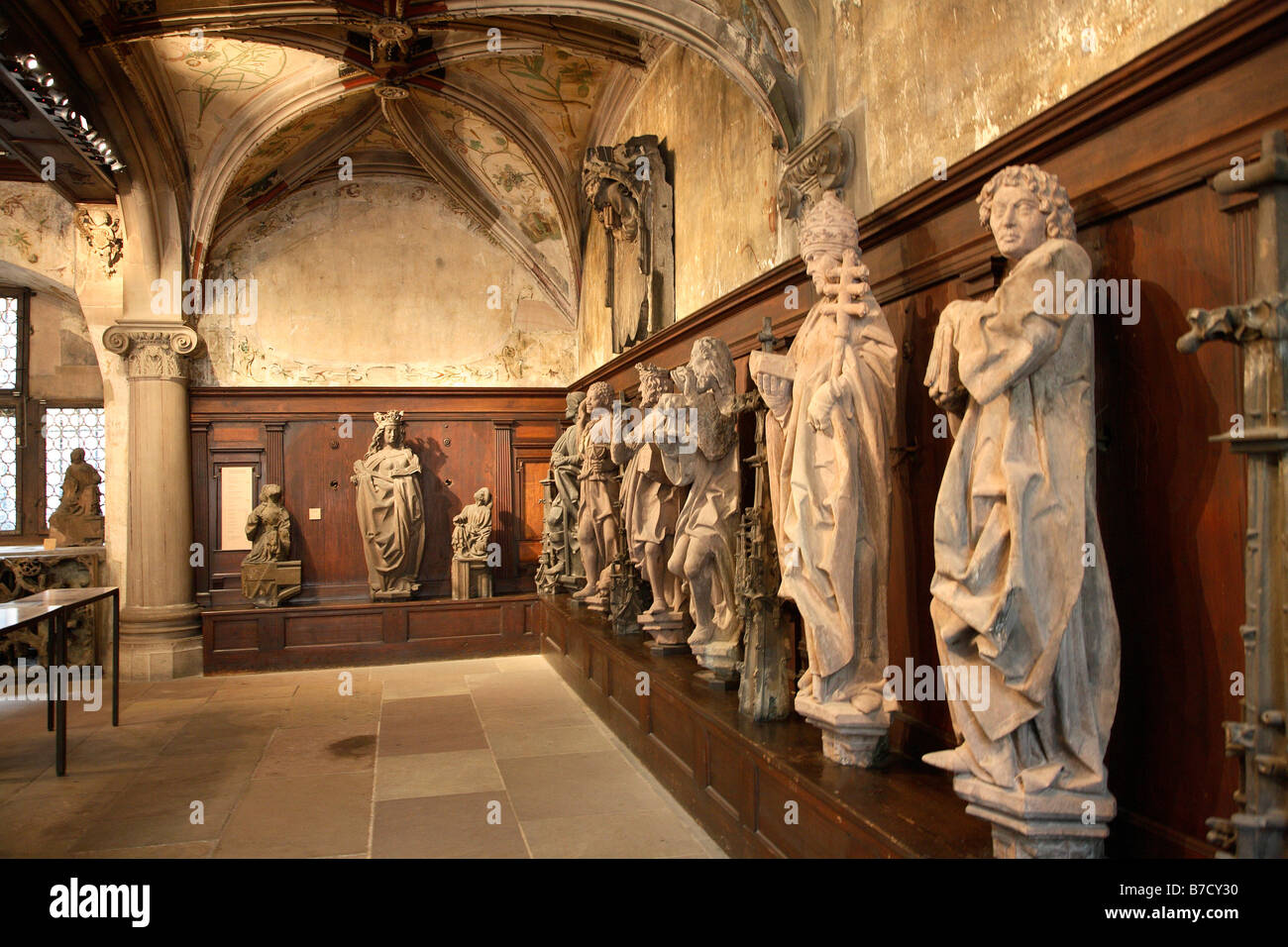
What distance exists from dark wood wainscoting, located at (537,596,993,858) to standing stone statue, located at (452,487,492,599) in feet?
12.5

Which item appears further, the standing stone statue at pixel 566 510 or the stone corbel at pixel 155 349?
the stone corbel at pixel 155 349

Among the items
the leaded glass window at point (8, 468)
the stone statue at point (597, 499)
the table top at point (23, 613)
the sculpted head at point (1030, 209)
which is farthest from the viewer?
the leaded glass window at point (8, 468)

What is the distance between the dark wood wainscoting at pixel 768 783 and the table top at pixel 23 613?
3.00 m

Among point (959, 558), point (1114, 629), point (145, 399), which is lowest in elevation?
point (1114, 629)

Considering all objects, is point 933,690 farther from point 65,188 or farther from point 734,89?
point 65,188

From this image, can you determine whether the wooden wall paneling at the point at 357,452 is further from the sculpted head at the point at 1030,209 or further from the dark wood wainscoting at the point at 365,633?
the sculpted head at the point at 1030,209

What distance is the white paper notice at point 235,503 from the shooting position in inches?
372

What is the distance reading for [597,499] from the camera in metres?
7.21

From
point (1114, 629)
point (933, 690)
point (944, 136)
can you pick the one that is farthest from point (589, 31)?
point (1114, 629)

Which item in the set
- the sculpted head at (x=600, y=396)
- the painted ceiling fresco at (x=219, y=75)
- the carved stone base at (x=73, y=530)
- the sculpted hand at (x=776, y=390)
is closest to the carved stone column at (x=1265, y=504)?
the sculpted hand at (x=776, y=390)

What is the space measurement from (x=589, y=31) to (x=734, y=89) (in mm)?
2009

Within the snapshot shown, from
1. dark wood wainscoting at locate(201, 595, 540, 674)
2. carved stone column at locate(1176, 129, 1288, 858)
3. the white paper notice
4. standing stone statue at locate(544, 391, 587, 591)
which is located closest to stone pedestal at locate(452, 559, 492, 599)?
dark wood wainscoting at locate(201, 595, 540, 674)

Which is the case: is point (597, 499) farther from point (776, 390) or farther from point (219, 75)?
point (219, 75)

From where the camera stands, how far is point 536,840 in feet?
12.9
